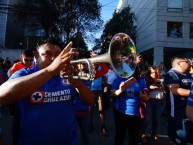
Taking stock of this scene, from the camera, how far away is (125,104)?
4910 mm

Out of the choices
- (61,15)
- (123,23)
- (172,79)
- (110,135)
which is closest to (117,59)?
(172,79)

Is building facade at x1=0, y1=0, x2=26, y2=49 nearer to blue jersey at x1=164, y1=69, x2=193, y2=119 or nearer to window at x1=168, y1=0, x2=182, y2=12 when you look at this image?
window at x1=168, y1=0, x2=182, y2=12

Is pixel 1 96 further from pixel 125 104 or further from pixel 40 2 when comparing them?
pixel 40 2

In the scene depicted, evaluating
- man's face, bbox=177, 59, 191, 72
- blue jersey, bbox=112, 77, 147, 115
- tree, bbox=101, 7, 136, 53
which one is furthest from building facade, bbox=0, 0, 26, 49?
man's face, bbox=177, 59, 191, 72

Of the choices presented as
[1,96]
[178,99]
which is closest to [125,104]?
[178,99]

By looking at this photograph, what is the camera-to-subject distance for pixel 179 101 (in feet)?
15.0

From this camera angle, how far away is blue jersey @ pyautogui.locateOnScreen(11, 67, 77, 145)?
8.77ft

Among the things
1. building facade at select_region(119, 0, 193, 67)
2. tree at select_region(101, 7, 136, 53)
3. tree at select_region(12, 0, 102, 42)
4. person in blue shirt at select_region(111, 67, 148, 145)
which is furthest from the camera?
tree at select_region(101, 7, 136, 53)

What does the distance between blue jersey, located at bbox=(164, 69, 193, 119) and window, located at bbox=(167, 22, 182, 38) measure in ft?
77.7

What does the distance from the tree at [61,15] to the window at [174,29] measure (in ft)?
36.2

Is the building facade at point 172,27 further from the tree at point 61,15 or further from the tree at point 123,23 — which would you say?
the tree at point 61,15

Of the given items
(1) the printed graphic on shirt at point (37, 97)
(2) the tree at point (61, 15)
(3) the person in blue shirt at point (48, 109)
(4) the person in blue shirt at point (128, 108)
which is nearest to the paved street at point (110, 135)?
(4) the person in blue shirt at point (128, 108)

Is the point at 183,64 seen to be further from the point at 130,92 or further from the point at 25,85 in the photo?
the point at 25,85

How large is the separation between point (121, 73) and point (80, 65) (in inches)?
19.7
